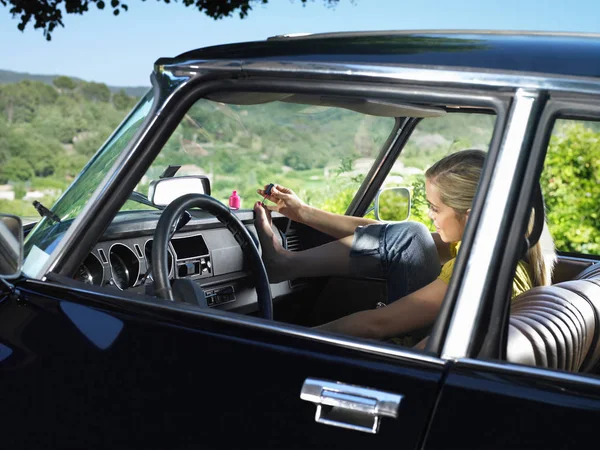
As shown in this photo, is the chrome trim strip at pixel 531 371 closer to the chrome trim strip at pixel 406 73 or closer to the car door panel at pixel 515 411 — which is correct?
the car door panel at pixel 515 411

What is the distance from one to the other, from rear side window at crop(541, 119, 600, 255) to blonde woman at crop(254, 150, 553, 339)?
3.06 metres

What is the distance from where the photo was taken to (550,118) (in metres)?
1.64

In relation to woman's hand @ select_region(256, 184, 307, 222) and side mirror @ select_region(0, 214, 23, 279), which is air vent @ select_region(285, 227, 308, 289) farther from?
side mirror @ select_region(0, 214, 23, 279)

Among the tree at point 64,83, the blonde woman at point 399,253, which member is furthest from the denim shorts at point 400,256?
the tree at point 64,83

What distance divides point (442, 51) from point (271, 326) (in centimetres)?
69

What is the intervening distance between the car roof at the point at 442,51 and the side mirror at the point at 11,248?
0.52m

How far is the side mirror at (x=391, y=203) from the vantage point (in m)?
3.85

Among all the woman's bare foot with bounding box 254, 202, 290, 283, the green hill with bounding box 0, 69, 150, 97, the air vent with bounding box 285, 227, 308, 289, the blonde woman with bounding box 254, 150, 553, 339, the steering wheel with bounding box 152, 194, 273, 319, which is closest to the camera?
the steering wheel with bounding box 152, 194, 273, 319

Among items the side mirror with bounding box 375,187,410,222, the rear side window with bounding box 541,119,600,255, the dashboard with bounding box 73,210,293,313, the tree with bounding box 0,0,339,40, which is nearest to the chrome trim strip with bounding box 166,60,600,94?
the dashboard with bounding box 73,210,293,313

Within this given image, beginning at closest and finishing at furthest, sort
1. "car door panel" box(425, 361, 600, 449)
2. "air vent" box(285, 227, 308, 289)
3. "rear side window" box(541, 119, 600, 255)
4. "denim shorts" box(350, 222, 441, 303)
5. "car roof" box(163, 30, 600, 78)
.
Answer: "car door panel" box(425, 361, 600, 449) → "car roof" box(163, 30, 600, 78) → "denim shorts" box(350, 222, 441, 303) → "air vent" box(285, 227, 308, 289) → "rear side window" box(541, 119, 600, 255)

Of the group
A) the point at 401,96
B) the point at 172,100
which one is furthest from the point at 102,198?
the point at 401,96

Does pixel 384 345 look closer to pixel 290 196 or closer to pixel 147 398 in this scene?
pixel 147 398

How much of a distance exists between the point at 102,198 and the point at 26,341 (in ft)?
1.22

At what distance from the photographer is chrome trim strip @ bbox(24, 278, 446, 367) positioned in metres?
1.62
